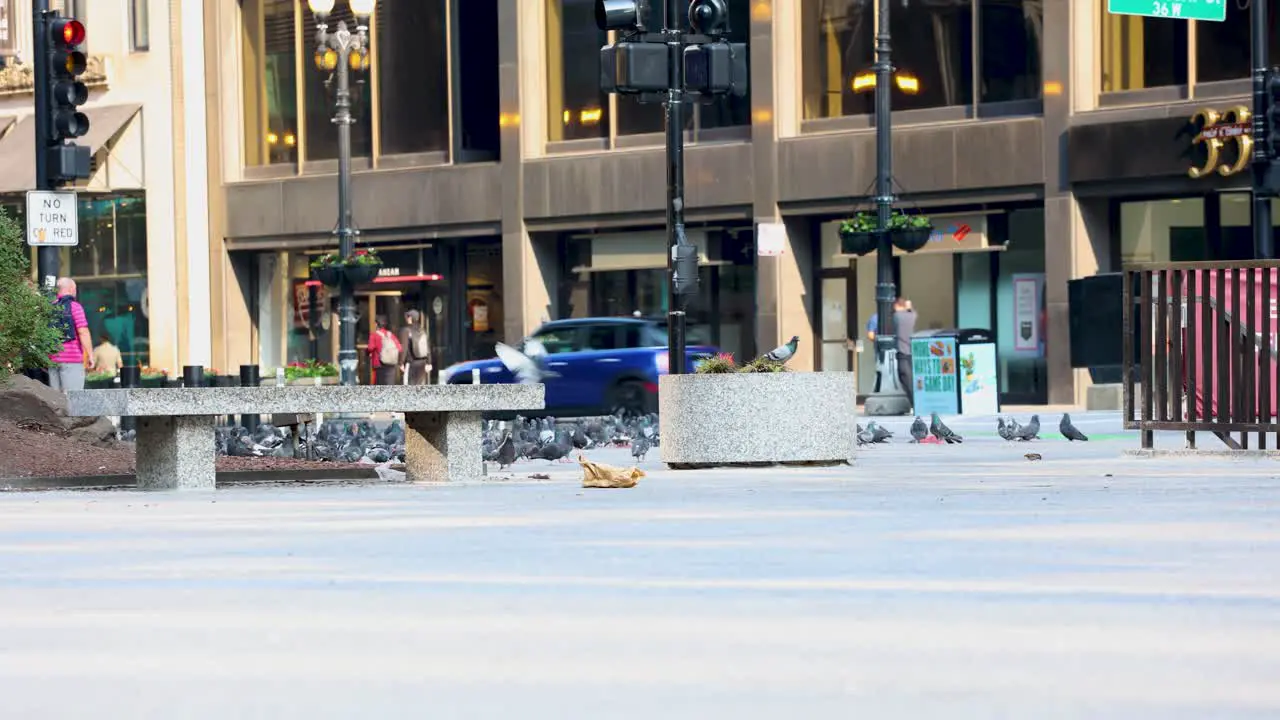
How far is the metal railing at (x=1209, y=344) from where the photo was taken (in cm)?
1797

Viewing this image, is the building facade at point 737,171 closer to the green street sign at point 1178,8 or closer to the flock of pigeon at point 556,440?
the green street sign at point 1178,8

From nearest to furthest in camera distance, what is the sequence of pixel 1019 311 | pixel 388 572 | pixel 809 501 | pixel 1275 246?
pixel 388 572 → pixel 809 501 → pixel 1275 246 → pixel 1019 311

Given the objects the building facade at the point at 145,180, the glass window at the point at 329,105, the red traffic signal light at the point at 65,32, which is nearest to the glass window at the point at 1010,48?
the glass window at the point at 329,105

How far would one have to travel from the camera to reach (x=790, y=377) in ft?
57.8

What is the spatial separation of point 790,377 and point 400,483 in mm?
2963

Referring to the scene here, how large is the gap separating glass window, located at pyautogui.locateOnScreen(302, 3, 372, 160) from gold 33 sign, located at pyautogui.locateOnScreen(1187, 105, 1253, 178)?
681 inches

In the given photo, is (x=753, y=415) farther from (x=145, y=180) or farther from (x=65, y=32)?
(x=145, y=180)

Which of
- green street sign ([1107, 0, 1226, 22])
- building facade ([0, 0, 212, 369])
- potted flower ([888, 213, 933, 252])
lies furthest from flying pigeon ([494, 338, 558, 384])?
building facade ([0, 0, 212, 369])

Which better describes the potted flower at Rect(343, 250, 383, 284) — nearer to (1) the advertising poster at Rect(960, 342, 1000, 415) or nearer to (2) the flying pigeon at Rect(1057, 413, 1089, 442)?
(1) the advertising poster at Rect(960, 342, 1000, 415)

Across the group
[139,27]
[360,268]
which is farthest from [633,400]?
[139,27]

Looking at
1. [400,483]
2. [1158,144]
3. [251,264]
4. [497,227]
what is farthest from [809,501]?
[251,264]

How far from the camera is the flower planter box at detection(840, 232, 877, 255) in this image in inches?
1361

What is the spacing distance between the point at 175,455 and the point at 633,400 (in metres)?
16.4

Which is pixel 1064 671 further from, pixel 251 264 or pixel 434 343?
pixel 251 264
